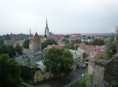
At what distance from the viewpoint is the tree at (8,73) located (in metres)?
21.9

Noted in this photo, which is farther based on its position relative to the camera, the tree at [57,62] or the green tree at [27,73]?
the tree at [57,62]

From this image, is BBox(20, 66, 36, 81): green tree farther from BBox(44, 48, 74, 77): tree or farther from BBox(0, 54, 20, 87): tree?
BBox(0, 54, 20, 87): tree

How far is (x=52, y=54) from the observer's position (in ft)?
100

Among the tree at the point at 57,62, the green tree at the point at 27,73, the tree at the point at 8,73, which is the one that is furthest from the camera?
the tree at the point at 57,62

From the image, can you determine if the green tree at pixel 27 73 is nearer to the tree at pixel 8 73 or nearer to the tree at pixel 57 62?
the tree at pixel 57 62

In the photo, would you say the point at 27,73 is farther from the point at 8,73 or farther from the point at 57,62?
the point at 8,73

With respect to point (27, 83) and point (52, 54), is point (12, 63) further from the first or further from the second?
point (52, 54)

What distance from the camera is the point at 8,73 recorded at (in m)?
22.2

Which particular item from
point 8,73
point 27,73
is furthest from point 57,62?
point 8,73

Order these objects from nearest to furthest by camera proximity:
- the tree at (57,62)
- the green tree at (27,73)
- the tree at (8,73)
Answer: the tree at (8,73) < the green tree at (27,73) < the tree at (57,62)

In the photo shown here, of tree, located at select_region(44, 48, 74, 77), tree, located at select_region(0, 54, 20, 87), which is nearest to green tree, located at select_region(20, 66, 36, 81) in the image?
tree, located at select_region(44, 48, 74, 77)

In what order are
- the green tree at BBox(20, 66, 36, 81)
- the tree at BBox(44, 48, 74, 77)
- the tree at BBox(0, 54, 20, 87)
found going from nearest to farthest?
the tree at BBox(0, 54, 20, 87) → the green tree at BBox(20, 66, 36, 81) → the tree at BBox(44, 48, 74, 77)

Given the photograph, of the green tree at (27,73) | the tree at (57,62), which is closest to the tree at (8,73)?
the green tree at (27,73)

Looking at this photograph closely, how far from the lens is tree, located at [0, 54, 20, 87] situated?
21.9 metres
